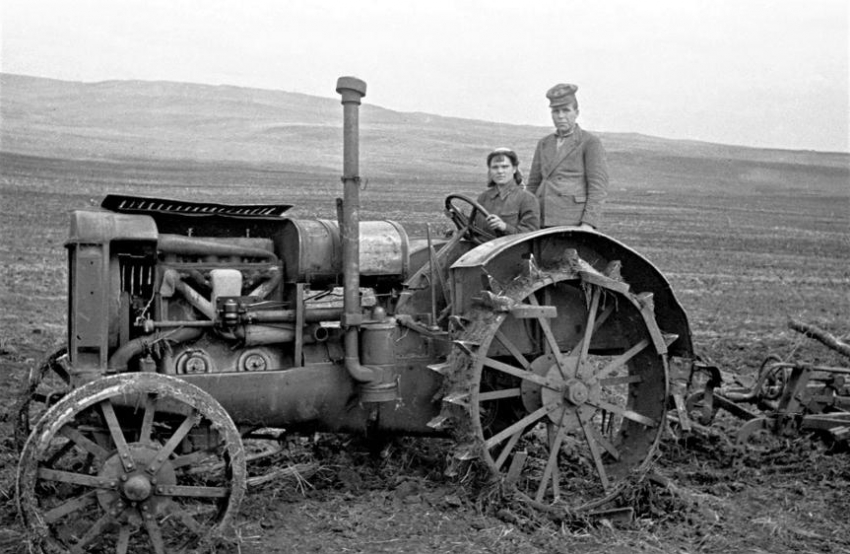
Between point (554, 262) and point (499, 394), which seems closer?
point (499, 394)

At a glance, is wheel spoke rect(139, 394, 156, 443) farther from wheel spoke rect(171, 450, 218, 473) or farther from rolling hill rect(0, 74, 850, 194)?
rolling hill rect(0, 74, 850, 194)

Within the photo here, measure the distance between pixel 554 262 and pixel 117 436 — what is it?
249cm

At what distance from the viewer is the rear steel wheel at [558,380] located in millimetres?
4812

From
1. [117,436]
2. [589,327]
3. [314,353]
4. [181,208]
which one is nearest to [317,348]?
[314,353]

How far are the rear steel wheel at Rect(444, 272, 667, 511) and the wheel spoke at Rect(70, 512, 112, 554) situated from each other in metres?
1.71

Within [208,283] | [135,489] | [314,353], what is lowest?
[135,489]

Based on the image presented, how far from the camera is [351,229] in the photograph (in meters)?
4.73

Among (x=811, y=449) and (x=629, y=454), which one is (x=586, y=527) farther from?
(x=811, y=449)

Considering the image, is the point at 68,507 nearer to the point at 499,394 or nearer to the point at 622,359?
the point at 499,394

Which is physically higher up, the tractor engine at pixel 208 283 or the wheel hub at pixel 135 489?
the tractor engine at pixel 208 283

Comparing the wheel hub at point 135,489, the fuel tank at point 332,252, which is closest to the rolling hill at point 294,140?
the fuel tank at point 332,252

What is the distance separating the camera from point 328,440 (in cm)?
576

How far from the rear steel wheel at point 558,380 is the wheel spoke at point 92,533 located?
1.71 metres

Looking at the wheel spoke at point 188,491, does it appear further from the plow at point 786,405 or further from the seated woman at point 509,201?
the plow at point 786,405
